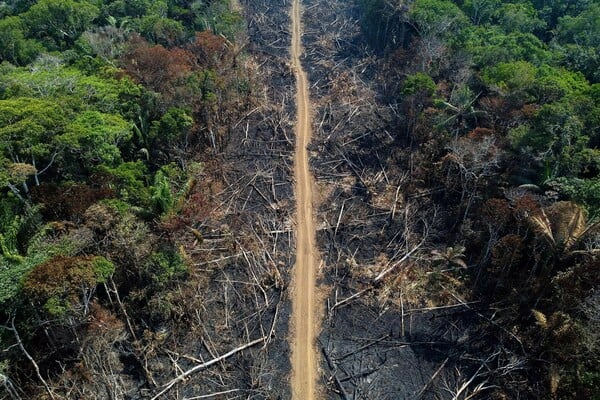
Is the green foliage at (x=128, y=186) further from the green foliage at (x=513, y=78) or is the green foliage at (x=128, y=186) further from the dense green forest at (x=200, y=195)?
the green foliage at (x=513, y=78)

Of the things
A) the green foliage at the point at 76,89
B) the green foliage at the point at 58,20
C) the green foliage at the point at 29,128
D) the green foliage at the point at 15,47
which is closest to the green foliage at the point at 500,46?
the green foliage at the point at 76,89

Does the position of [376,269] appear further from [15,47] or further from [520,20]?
[15,47]

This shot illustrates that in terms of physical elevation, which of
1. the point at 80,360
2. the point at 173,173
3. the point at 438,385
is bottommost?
the point at 438,385

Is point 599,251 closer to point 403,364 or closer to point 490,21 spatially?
point 403,364

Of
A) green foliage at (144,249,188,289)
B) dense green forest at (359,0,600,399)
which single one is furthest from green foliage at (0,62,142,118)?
dense green forest at (359,0,600,399)

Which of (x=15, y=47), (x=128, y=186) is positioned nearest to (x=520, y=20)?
(x=128, y=186)

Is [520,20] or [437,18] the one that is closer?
[520,20]

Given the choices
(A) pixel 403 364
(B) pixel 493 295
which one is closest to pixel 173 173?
(A) pixel 403 364
